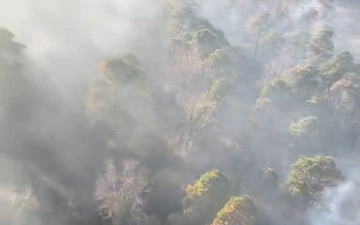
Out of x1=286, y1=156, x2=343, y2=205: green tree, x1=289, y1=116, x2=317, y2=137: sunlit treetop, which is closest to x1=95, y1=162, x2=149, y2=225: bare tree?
x1=286, y1=156, x2=343, y2=205: green tree

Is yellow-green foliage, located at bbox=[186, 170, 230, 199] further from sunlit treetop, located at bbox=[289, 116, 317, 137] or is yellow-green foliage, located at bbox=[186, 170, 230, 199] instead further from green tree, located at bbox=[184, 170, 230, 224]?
sunlit treetop, located at bbox=[289, 116, 317, 137]

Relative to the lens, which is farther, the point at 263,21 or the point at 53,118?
the point at 263,21

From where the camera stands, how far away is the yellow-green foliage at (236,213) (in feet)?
92.1

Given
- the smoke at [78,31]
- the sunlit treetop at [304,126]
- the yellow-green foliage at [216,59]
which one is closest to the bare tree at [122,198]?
the smoke at [78,31]

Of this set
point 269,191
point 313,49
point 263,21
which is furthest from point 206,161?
point 263,21

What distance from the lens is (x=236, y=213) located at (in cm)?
2823

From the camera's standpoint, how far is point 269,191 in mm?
35375

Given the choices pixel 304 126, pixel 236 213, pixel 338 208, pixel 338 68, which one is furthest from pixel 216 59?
pixel 236 213

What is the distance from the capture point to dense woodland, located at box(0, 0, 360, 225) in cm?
3266

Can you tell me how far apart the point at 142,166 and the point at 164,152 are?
10.3ft

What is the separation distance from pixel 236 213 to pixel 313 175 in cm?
723

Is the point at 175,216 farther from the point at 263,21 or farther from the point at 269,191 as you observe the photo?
the point at 263,21

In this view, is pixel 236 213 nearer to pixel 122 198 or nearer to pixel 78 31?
pixel 122 198

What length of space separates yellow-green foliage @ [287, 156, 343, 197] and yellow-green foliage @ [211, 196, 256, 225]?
18.6 ft
